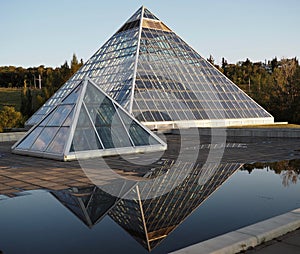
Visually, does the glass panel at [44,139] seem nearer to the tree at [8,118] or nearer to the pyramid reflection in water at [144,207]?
the pyramid reflection in water at [144,207]

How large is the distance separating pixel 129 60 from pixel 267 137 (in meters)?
14.9

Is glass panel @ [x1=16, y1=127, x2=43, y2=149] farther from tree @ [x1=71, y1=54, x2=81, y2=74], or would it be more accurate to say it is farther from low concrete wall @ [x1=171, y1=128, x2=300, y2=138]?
tree @ [x1=71, y1=54, x2=81, y2=74]

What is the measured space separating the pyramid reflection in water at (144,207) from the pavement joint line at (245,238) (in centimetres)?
98

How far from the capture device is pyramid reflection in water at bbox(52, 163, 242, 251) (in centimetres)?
592

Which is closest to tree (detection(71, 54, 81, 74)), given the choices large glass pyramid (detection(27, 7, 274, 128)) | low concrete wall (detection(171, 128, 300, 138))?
large glass pyramid (detection(27, 7, 274, 128))

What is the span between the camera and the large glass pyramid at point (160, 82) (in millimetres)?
30000

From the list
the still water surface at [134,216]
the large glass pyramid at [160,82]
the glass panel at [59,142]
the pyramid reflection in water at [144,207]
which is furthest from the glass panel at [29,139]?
the large glass pyramid at [160,82]

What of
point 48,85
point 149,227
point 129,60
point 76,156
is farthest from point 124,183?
point 48,85

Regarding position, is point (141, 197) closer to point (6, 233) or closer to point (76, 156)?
point (6, 233)

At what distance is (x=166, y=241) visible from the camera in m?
5.34

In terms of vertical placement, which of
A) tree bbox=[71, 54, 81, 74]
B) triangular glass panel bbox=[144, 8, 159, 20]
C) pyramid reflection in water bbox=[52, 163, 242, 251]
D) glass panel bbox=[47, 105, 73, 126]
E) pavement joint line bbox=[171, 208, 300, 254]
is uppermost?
triangular glass panel bbox=[144, 8, 159, 20]

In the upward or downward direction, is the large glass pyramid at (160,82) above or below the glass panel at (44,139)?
above

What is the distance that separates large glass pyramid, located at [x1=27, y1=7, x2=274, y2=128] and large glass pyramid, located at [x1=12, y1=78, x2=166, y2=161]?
10587 millimetres

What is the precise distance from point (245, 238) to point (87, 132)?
11468 millimetres
